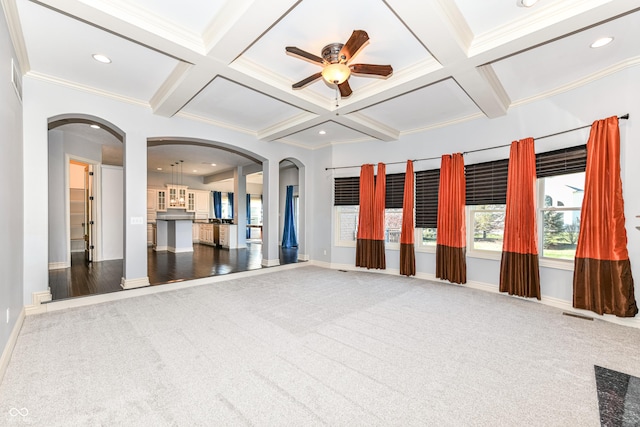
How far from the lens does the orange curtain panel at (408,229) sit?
205 inches

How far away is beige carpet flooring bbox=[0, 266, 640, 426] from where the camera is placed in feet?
5.43

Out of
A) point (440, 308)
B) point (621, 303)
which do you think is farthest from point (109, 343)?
point (621, 303)

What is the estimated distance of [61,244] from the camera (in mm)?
5430

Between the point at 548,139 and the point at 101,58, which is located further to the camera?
the point at 548,139

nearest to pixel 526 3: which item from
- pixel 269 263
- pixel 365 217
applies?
pixel 365 217

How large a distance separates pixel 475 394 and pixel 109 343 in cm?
312

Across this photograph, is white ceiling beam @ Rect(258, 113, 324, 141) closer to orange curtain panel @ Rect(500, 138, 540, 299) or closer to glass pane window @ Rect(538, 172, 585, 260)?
orange curtain panel @ Rect(500, 138, 540, 299)

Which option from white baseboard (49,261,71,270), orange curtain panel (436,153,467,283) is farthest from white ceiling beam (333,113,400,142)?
white baseboard (49,261,71,270)

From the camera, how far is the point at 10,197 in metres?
2.47

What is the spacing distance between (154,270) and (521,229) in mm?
6426

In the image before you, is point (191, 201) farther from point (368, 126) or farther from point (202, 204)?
point (368, 126)

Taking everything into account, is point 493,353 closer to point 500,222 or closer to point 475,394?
point 475,394

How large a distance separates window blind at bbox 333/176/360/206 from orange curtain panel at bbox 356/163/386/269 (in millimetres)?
198

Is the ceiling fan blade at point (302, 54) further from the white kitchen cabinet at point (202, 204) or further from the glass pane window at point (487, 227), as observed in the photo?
the white kitchen cabinet at point (202, 204)
